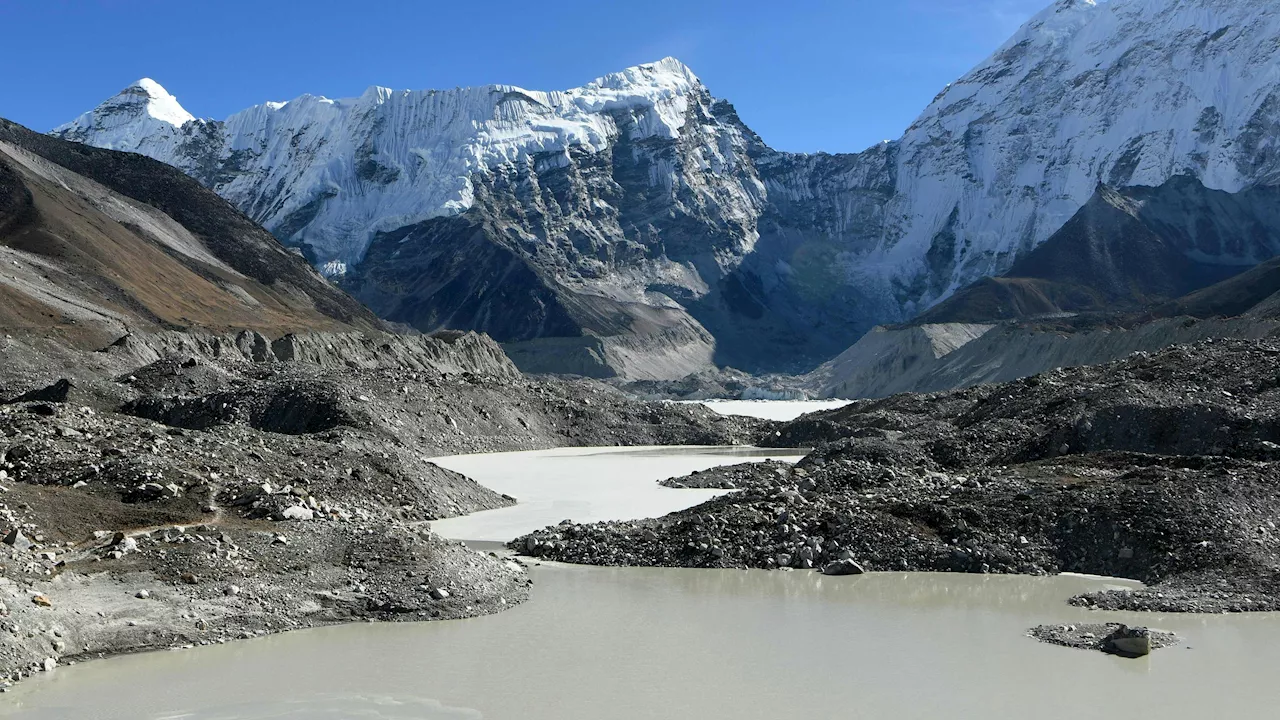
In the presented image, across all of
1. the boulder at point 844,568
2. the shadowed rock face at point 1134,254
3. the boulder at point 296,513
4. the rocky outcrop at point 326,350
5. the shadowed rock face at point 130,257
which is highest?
the shadowed rock face at point 1134,254

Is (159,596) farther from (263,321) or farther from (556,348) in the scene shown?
(556,348)

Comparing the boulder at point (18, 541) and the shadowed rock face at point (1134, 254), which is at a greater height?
the shadowed rock face at point (1134, 254)

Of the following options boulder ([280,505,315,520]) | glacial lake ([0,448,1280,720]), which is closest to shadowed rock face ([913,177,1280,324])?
boulder ([280,505,315,520])

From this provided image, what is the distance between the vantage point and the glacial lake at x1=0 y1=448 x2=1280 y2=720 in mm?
14062

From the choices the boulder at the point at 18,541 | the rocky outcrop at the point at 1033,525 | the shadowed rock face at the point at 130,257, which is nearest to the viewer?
the boulder at the point at 18,541

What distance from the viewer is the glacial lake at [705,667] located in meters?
14.1

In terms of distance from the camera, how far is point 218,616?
1684 centimetres

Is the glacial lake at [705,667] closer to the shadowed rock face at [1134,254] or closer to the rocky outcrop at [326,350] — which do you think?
the rocky outcrop at [326,350]

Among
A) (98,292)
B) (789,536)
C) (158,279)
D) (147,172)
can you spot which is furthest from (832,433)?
(147,172)

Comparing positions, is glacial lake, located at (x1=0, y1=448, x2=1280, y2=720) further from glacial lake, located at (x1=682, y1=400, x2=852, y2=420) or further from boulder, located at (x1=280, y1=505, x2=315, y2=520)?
glacial lake, located at (x1=682, y1=400, x2=852, y2=420)

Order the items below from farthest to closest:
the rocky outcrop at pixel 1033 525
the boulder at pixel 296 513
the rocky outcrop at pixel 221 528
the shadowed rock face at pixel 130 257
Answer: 1. the shadowed rock face at pixel 130 257
2. the boulder at pixel 296 513
3. the rocky outcrop at pixel 1033 525
4. the rocky outcrop at pixel 221 528

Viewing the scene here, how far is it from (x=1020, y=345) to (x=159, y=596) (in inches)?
4477

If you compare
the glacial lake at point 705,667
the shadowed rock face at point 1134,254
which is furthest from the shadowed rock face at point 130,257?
the shadowed rock face at point 1134,254

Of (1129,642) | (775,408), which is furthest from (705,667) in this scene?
(775,408)
